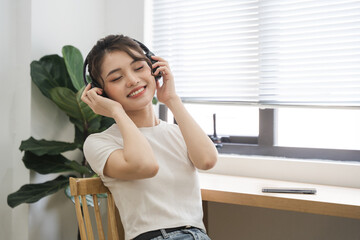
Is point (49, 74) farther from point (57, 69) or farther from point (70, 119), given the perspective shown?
point (70, 119)

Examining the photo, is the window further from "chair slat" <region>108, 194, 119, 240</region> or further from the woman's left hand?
"chair slat" <region>108, 194, 119, 240</region>

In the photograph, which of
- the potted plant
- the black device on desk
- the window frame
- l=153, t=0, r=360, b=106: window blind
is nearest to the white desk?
the black device on desk

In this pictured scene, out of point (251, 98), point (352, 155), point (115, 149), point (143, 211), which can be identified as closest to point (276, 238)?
point (352, 155)

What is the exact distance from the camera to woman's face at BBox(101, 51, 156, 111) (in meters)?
1.22

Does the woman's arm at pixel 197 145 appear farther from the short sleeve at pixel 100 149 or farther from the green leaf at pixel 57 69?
the green leaf at pixel 57 69

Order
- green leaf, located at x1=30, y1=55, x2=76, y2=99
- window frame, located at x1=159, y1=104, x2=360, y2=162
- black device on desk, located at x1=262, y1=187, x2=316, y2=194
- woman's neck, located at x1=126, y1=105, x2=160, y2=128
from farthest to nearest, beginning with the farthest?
1. window frame, located at x1=159, y1=104, x2=360, y2=162
2. green leaf, located at x1=30, y1=55, x2=76, y2=99
3. black device on desk, located at x1=262, y1=187, x2=316, y2=194
4. woman's neck, located at x1=126, y1=105, x2=160, y2=128

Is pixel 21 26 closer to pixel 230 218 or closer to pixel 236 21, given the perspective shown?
pixel 236 21

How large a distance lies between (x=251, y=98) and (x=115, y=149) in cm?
114

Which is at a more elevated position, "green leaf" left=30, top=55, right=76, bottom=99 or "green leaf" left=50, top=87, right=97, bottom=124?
"green leaf" left=30, top=55, right=76, bottom=99

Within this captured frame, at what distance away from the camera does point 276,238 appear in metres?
1.98

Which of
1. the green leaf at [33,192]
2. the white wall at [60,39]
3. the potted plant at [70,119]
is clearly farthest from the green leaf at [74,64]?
the green leaf at [33,192]

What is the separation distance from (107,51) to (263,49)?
3.65 feet

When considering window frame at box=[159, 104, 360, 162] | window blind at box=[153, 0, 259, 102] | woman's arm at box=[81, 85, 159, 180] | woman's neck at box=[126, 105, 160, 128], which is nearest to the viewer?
woman's arm at box=[81, 85, 159, 180]

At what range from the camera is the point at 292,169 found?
192cm
